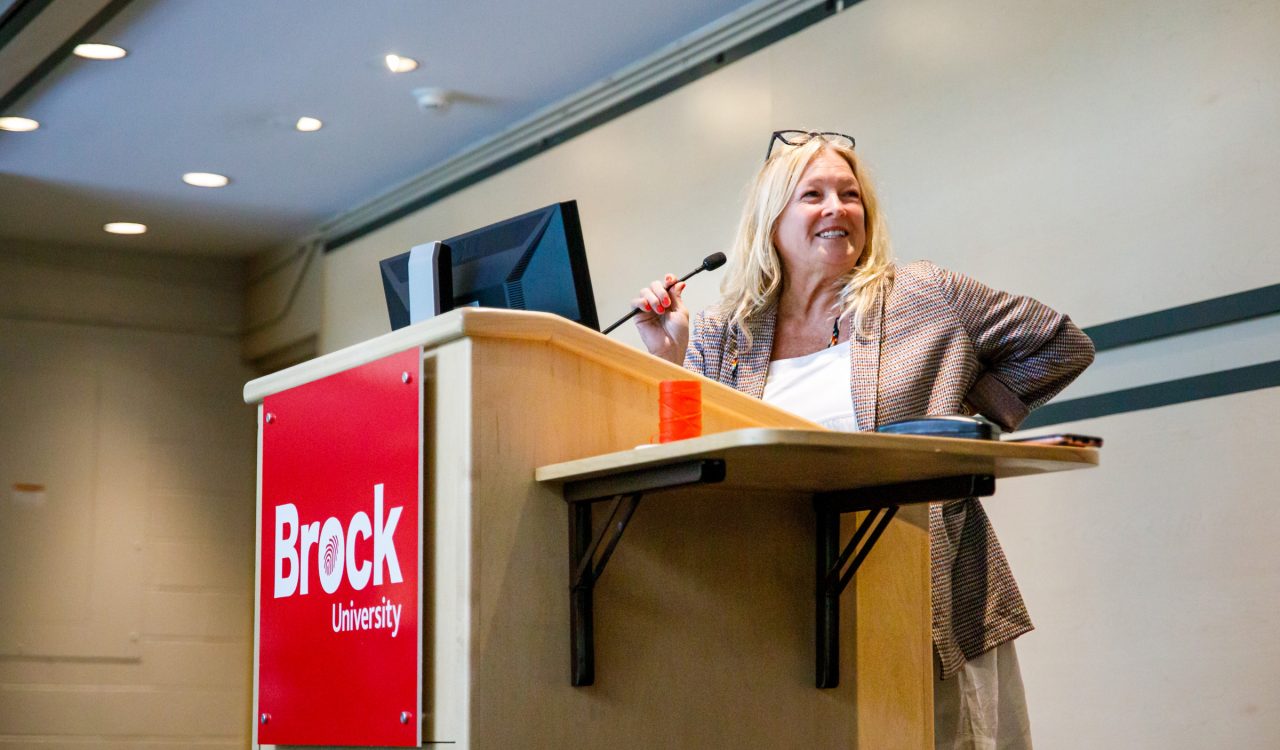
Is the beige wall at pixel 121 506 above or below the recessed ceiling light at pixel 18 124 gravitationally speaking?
below

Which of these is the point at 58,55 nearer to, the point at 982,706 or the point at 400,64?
the point at 400,64

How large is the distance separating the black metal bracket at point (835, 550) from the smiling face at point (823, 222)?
74 centimetres

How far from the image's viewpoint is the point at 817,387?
7.27 ft

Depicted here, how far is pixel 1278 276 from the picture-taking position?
2.78 meters

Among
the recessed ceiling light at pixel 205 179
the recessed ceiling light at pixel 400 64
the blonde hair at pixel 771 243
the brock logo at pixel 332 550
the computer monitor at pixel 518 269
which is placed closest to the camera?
the brock logo at pixel 332 550

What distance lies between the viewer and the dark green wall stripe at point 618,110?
13.2 feet

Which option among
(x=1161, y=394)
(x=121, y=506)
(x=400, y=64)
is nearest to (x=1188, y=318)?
(x=1161, y=394)

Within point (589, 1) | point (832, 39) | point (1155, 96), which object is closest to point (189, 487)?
point (589, 1)

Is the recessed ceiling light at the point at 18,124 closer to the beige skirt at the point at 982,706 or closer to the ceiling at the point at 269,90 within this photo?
the ceiling at the point at 269,90

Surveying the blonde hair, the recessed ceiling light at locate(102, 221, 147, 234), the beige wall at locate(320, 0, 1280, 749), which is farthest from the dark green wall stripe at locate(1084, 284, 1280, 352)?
the recessed ceiling light at locate(102, 221, 147, 234)

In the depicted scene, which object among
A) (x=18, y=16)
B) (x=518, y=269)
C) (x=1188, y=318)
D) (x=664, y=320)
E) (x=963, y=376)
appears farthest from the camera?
(x=18, y=16)

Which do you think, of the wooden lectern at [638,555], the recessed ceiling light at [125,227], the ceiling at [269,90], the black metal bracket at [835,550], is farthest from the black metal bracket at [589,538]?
the recessed ceiling light at [125,227]

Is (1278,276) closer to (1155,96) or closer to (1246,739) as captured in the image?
(1155,96)

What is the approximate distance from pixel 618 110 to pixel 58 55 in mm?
1774
